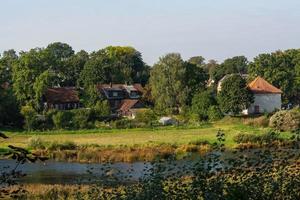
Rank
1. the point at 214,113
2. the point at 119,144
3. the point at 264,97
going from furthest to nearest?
1. the point at 264,97
2. the point at 214,113
3. the point at 119,144

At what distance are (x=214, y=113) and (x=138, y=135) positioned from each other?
52.3 feet

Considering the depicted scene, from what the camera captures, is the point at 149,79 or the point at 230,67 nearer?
the point at 149,79

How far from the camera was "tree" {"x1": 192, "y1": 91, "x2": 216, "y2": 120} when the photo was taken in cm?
6631

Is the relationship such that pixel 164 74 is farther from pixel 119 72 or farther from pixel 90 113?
pixel 119 72

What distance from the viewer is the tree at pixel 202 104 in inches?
2611

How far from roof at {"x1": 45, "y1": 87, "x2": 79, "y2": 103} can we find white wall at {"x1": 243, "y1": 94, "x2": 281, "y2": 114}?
83.9 ft

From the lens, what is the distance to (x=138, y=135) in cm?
5169

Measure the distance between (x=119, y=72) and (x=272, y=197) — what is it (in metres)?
88.0

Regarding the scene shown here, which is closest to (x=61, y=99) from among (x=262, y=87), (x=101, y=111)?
(x=101, y=111)

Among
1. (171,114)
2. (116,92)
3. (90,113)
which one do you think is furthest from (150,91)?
(90,113)

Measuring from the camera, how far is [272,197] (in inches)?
369

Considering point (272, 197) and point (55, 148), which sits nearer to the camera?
point (272, 197)

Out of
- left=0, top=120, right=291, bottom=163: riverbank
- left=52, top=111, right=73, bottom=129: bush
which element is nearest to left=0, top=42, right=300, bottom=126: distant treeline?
left=52, top=111, right=73, bottom=129: bush

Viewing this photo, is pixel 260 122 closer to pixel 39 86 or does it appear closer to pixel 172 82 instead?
pixel 172 82
